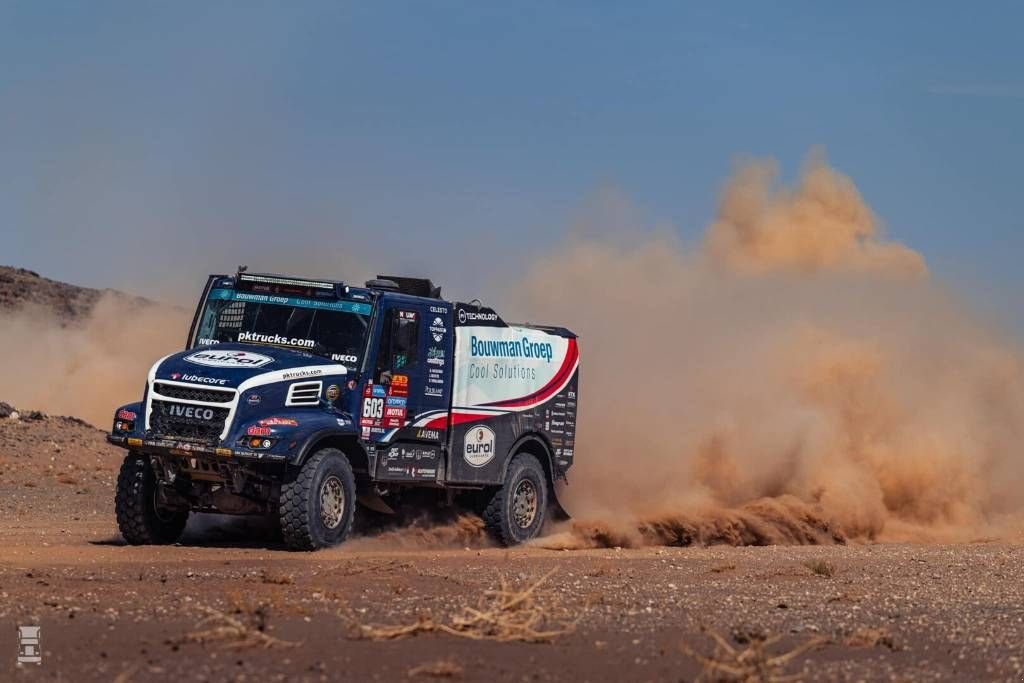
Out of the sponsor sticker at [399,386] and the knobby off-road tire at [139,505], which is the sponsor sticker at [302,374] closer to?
the sponsor sticker at [399,386]

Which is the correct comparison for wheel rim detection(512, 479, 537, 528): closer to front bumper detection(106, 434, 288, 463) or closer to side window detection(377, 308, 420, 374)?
side window detection(377, 308, 420, 374)

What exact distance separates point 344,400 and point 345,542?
151 cm

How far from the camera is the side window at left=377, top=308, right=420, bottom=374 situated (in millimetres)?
16875

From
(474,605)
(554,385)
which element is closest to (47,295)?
(554,385)

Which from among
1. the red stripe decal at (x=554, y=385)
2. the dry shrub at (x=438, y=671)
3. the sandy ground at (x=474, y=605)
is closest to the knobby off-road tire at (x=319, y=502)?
the sandy ground at (x=474, y=605)

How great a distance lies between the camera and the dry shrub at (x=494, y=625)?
9.93 metres

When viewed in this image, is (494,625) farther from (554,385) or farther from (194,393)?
(554,385)

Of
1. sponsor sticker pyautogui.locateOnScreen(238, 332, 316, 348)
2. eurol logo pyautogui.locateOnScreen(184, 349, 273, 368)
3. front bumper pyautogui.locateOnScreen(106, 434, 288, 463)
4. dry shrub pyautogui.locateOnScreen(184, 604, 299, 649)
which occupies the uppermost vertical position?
sponsor sticker pyautogui.locateOnScreen(238, 332, 316, 348)

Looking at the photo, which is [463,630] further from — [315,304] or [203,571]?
[315,304]

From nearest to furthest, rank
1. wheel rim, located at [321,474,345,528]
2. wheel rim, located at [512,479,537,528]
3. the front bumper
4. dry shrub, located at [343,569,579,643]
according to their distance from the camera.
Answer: dry shrub, located at [343,569,579,643] < the front bumper < wheel rim, located at [321,474,345,528] < wheel rim, located at [512,479,537,528]

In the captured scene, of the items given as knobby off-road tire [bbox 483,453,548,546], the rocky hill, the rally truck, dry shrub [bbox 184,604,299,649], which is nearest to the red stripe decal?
the rally truck

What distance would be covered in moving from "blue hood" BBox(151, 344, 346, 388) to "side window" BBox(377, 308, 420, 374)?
630mm

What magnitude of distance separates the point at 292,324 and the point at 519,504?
411cm

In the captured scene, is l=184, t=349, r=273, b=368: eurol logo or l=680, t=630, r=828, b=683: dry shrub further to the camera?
l=184, t=349, r=273, b=368: eurol logo
